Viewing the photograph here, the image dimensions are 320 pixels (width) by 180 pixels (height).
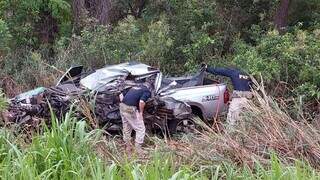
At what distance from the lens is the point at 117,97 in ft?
32.3

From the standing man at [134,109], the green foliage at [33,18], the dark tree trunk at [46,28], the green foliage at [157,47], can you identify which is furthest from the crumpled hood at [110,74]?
the dark tree trunk at [46,28]

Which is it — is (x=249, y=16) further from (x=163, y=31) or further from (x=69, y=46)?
(x=69, y=46)

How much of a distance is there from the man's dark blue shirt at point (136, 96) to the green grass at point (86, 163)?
321cm

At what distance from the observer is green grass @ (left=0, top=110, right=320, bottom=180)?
15.7 ft

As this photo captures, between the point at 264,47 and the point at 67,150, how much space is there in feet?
25.9

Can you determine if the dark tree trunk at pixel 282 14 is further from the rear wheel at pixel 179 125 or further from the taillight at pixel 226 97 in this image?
the rear wheel at pixel 179 125

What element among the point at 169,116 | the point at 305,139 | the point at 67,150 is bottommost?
the point at 169,116

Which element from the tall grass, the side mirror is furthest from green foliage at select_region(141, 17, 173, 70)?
the tall grass

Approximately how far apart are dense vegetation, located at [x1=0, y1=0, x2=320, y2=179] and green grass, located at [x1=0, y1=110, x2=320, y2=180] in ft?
0.04

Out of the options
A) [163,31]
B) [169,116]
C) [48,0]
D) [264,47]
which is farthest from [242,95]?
[48,0]

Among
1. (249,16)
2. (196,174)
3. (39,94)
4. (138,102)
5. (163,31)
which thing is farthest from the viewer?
(249,16)

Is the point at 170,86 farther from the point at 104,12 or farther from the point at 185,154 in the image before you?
the point at 104,12

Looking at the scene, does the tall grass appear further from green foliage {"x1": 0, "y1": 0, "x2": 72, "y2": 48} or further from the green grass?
green foliage {"x1": 0, "y1": 0, "x2": 72, "y2": 48}

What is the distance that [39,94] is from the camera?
993 cm
